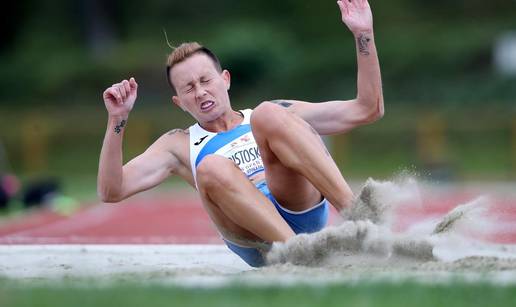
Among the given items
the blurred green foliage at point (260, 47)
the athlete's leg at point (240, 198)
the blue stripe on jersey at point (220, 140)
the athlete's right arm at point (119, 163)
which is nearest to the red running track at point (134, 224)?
the athlete's right arm at point (119, 163)

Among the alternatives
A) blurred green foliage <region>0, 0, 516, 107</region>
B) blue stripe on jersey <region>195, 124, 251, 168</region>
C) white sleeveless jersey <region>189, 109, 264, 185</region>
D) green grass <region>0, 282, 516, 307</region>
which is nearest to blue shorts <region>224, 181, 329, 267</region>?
white sleeveless jersey <region>189, 109, 264, 185</region>

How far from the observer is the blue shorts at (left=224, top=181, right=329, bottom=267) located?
17.9ft

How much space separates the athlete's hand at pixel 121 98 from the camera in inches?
210

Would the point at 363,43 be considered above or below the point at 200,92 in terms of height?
above

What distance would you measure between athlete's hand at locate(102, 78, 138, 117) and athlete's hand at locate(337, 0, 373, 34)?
1.21 metres

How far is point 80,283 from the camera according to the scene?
448 centimetres

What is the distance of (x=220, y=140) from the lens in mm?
5652

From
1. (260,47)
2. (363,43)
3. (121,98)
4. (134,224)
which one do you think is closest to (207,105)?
(121,98)

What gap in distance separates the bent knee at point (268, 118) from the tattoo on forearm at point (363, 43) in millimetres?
641

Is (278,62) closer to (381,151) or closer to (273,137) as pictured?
(381,151)

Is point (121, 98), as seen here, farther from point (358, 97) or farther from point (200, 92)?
point (358, 97)

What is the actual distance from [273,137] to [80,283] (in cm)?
121

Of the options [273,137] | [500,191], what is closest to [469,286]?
[273,137]

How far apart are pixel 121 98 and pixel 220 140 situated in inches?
24.5
